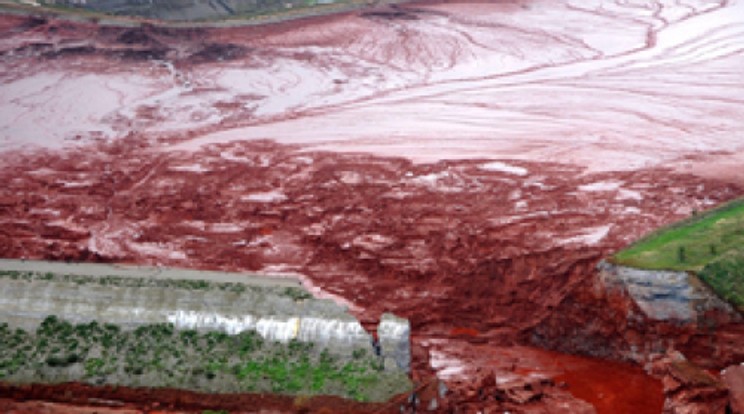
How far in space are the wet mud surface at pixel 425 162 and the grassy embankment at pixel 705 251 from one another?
1.57 ft

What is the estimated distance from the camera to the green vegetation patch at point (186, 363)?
959 cm

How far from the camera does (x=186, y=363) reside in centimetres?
1000

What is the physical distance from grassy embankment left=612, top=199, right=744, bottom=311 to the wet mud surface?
479 millimetres

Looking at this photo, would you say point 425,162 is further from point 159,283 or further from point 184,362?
point 184,362

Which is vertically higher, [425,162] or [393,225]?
[425,162]

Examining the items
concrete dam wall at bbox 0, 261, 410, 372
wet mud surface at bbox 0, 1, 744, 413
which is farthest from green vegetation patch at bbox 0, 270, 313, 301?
wet mud surface at bbox 0, 1, 744, 413

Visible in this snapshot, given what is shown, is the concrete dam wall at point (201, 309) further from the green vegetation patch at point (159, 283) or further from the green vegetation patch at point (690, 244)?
the green vegetation patch at point (690, 244)

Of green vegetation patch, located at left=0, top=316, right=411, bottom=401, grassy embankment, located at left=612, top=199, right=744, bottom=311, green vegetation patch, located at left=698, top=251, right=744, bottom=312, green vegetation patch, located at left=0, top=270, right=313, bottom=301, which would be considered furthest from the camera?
green vegetation patch, located at left=0, top=270, right=313, bottom=301

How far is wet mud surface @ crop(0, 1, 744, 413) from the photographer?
11.4 metres

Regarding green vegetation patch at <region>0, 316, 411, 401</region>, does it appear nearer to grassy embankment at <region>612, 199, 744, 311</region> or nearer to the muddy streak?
the muddy streak

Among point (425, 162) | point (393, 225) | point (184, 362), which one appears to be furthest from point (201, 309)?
point (425, 162)

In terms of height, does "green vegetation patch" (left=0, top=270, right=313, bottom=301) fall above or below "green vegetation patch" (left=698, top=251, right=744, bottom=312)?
below

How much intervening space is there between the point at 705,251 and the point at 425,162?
7.28 metres

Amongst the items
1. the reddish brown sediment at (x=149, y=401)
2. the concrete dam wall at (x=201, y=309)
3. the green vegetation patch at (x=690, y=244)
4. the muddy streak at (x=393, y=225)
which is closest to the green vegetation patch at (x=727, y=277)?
the green vegetation patch at (x=690, y=244)
